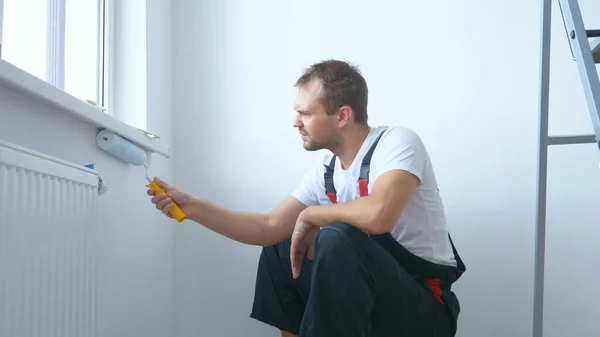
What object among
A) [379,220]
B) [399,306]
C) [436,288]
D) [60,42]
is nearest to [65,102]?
[60,42]

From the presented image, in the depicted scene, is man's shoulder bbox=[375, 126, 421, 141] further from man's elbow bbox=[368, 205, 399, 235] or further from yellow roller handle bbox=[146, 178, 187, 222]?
yellow roller handle bbox=[146, 178, 187, 222]

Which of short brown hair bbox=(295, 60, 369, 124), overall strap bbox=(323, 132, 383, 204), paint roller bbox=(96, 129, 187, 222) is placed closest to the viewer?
paint roller bbox=(96, 129, 187, 222)

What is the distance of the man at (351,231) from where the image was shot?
4.09ft

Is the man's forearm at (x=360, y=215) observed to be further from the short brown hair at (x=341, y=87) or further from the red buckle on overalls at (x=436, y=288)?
the short brown hair at (x=341, y=87)

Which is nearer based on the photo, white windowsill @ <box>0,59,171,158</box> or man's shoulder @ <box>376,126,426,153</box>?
white windowsill @ <box>0,59,171,158</box>

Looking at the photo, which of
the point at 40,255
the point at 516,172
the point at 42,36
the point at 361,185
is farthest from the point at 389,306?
the point at 42,36

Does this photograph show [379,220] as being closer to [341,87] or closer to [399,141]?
[399,141]

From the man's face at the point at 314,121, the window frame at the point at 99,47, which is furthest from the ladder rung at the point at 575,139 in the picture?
the window frame at the point at 99,47

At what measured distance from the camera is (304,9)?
2076 millimetres

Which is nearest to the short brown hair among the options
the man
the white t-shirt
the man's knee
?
the man

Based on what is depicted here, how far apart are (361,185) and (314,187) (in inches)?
8.6

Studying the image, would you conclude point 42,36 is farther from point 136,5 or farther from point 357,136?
point 357,136

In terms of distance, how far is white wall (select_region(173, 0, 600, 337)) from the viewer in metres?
1.95

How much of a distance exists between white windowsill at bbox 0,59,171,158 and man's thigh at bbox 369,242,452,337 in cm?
63
